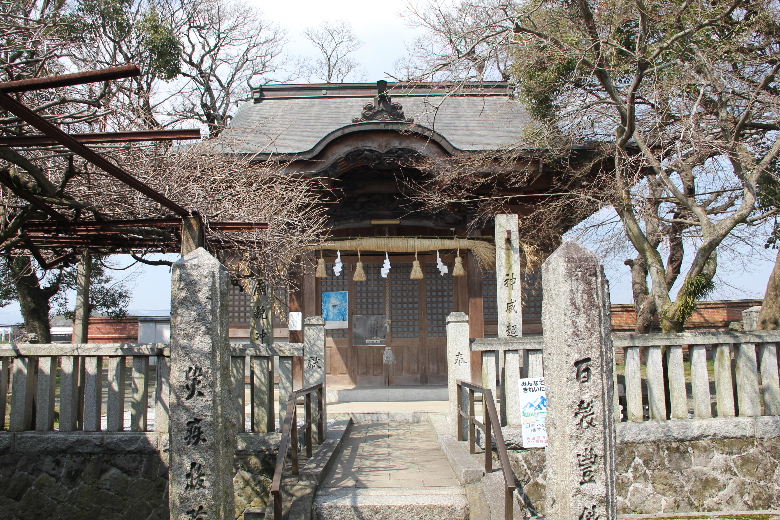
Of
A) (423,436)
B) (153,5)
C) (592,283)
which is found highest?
(153,5)

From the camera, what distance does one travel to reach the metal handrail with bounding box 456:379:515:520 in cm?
570

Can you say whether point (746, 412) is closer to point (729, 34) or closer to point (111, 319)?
point (729, 34)

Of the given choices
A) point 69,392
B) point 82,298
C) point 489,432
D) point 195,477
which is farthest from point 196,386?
point 82,298

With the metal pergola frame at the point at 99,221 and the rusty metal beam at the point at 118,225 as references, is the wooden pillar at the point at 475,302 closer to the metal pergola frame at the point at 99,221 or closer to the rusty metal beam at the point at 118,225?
the metal pergola frame at the point at 99,221

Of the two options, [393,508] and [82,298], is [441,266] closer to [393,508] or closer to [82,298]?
[82,298]

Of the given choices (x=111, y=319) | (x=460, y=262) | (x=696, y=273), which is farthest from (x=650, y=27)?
(x=111, y=319)

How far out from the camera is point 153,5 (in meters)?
20.6

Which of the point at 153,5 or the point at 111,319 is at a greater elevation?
the point at 153,5

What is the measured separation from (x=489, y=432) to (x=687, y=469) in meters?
3.00

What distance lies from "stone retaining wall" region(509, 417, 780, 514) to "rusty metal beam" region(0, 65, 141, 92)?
20.9 ft

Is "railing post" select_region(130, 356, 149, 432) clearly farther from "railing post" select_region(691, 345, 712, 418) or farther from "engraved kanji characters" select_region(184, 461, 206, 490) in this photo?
"railing post" select_region(691, 345, 712, 418)

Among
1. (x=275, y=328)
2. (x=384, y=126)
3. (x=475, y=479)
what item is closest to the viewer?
(x=475, y=479)

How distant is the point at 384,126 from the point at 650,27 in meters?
4.92

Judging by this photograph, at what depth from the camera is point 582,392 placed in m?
4.96
